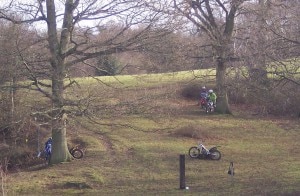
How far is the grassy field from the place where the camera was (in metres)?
17.7

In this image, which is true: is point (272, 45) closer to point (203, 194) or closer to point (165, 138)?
point (203, 194)

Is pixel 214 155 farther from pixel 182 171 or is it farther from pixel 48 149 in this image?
pixel 48 149

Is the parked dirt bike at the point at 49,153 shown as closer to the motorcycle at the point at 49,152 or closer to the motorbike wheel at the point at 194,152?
the motorcycle at the point at 49,152

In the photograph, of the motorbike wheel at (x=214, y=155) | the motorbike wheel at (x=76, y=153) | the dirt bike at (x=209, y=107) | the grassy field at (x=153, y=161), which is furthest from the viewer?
the dirt bike at (x=209, y=107)

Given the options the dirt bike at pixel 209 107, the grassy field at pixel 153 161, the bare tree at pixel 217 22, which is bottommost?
the grassy field at pixel 153 161

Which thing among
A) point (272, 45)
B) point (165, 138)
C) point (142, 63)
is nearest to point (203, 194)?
point (272, 45)

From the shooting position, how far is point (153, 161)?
2191cm

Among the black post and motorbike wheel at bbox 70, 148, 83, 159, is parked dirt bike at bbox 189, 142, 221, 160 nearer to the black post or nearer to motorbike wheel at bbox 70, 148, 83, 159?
motorbike wheel at bbox 70, 148, 83, 159

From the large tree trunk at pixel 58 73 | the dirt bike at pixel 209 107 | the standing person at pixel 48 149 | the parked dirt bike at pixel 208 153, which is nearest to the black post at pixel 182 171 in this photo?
the large tree trunk at pixel 58 73

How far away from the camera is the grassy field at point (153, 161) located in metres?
17.7

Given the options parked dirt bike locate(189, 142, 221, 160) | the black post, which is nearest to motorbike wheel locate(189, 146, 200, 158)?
parked dirt bike locate(189, 142, 221, 160)

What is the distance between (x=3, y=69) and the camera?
710 inches

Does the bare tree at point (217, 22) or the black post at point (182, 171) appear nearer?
the black post at point (182, 171)

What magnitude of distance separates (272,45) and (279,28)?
546 millimetres
